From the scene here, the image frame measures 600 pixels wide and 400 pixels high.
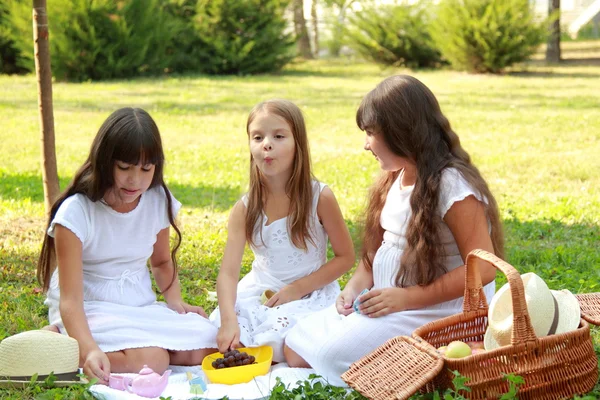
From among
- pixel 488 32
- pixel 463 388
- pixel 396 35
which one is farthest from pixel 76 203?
pixel 396 35

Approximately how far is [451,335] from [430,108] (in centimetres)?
93

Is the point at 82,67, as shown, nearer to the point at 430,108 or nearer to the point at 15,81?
the point at 15,81

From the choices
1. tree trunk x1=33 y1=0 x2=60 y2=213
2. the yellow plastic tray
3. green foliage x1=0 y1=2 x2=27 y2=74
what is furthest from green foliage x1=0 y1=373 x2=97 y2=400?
green foliage x1=0 y1=2 x2=27 y2=74

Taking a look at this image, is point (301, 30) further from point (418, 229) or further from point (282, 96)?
point (418, 229)

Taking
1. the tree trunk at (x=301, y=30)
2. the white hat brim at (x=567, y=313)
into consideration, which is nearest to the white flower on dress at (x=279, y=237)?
the white hat brim at (x=567, y=313)

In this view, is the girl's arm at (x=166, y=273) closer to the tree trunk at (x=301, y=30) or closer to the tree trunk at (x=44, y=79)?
the tree trunk at (x=44, y=79)

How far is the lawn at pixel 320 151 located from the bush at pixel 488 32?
47cm

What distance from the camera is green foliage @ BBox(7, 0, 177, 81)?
16.5 meters

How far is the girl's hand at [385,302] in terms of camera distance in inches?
135

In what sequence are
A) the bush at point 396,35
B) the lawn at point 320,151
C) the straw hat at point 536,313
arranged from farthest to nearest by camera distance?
the bush at point 396,35, the lawn at point 320,151, the straw hat at point 536,313

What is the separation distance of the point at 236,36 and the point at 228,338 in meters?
15.8

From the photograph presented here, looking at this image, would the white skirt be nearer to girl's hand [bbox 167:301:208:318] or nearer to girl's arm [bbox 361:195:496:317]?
girl's arm [bbox 361:195:496:317]

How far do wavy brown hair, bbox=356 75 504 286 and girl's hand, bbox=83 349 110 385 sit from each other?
1.28 metres

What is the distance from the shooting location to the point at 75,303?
11.4 ft
